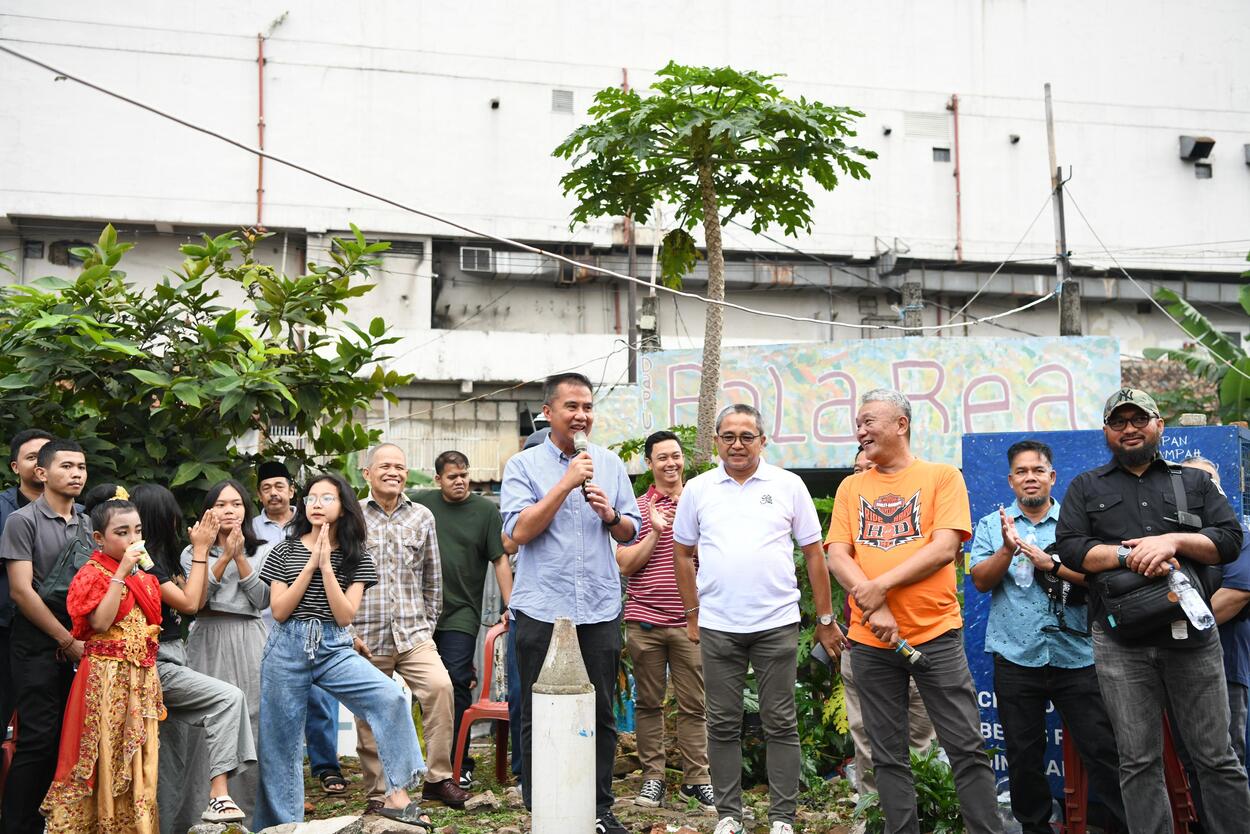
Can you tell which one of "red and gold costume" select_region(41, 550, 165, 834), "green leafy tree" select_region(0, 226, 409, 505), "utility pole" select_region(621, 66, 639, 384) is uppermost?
"utility pole" select_region(621, 66, 639, 384)

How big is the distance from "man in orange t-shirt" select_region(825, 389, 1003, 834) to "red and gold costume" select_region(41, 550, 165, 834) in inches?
129

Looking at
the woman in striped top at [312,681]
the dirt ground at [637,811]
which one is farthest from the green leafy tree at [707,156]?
the woman in striped top at [312,681]

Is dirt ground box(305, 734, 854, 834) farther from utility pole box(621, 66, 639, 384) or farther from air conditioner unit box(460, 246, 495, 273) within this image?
air conditioner unit box(460, 246, 495, 273)

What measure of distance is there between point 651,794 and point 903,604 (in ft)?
7.74

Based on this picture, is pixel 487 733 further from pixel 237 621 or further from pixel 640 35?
pixel 640 35

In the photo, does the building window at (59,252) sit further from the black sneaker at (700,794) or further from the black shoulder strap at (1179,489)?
the black shoulder strap at (1179,489)

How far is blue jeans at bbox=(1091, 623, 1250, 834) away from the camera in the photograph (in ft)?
15.8

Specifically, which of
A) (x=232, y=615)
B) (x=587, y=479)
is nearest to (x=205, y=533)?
(x=232, y=615)

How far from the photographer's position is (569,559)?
5656mm

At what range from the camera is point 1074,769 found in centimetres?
579

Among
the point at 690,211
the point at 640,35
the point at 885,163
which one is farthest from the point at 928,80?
the point at 690,211

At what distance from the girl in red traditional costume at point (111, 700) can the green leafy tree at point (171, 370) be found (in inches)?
63.9

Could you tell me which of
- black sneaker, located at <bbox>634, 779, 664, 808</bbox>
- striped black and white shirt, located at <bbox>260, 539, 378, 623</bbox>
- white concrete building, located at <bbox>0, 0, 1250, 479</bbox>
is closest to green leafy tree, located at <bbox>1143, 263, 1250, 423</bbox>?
white concrete building, located at <bbox>0, 0, 1250, 479</bbox>

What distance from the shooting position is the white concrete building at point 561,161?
24.2 m
